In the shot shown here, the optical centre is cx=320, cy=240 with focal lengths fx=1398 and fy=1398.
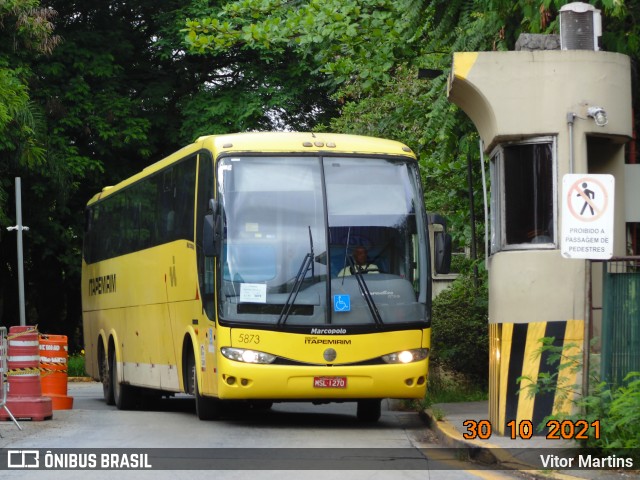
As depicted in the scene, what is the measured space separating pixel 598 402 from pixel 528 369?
6.78 ft

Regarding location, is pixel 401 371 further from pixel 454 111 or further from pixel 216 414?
pixel 454 111

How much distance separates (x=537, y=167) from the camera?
1480 cm

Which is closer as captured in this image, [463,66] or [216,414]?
[463,66]

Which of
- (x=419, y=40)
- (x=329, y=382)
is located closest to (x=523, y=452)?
(x=329, y=382)

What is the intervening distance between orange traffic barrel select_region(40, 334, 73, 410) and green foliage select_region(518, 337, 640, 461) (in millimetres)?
10430

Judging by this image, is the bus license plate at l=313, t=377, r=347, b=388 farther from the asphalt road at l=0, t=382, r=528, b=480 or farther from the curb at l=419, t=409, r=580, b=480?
the curb at l=419, t=409, r=580, b=480

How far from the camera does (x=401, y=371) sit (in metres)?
16.9

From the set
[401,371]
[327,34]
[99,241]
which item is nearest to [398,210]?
[401,371]

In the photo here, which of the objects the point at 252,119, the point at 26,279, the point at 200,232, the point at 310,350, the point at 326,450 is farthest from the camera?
the point at 26,279

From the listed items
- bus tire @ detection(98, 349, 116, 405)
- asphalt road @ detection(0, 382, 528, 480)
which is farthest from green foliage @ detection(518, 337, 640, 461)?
bus tire @ detection(98, 349, 116, 405)

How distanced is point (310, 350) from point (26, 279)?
86.3 ft

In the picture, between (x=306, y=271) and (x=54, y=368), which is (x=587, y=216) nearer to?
(x=306, y=271)

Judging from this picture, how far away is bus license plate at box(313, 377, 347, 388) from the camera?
A: 1659cm

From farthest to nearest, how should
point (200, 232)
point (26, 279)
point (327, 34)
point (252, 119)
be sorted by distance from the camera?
point (26, 279), point (252, 119), point (327, 34), point (200, 232)
